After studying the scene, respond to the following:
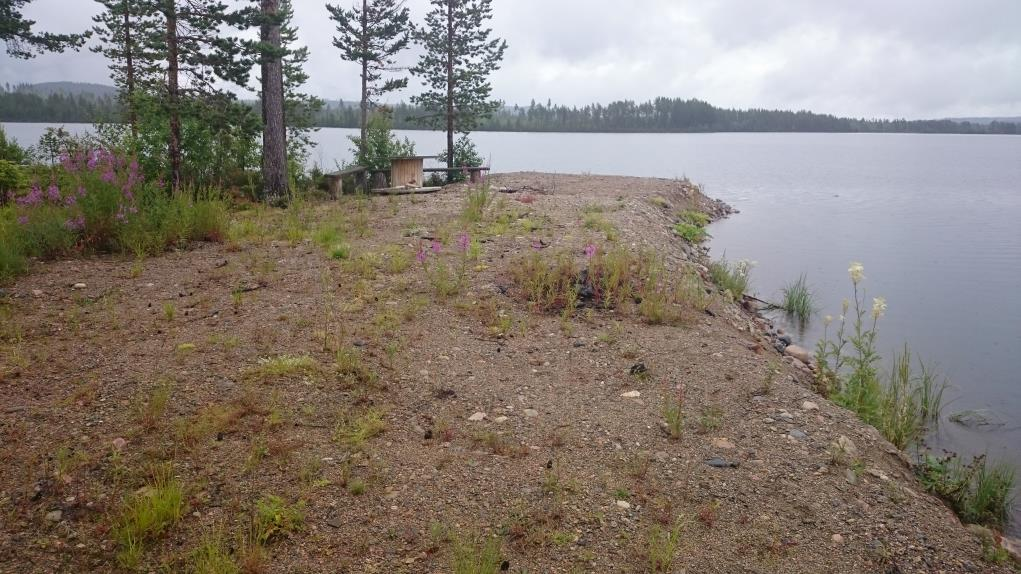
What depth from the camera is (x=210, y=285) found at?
6.69 metres

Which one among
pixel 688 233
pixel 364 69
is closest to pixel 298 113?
pixel 364 69

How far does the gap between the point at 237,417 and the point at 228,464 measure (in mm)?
494

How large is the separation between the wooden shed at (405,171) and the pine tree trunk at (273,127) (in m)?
4.44

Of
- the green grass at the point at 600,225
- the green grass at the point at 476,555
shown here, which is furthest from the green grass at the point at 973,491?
the green grass at the point at 600,225

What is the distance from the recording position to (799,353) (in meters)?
7.90

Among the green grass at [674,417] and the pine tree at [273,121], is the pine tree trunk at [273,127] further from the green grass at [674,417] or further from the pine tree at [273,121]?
the green grass at [674,417]

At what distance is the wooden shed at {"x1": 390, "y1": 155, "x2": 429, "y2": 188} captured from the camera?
56.2 feet

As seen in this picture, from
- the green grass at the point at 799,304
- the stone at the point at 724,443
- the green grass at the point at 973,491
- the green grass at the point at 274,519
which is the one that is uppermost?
the green grass at the point at 274,519

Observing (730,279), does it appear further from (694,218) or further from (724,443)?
(694,218)

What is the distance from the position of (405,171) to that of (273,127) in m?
5.24

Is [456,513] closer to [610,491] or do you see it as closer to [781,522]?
[610,491]

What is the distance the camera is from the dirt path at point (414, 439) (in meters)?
3.07

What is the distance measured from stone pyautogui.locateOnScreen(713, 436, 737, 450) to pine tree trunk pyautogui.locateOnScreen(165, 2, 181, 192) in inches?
348

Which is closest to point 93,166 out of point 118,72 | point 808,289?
point 808,289
